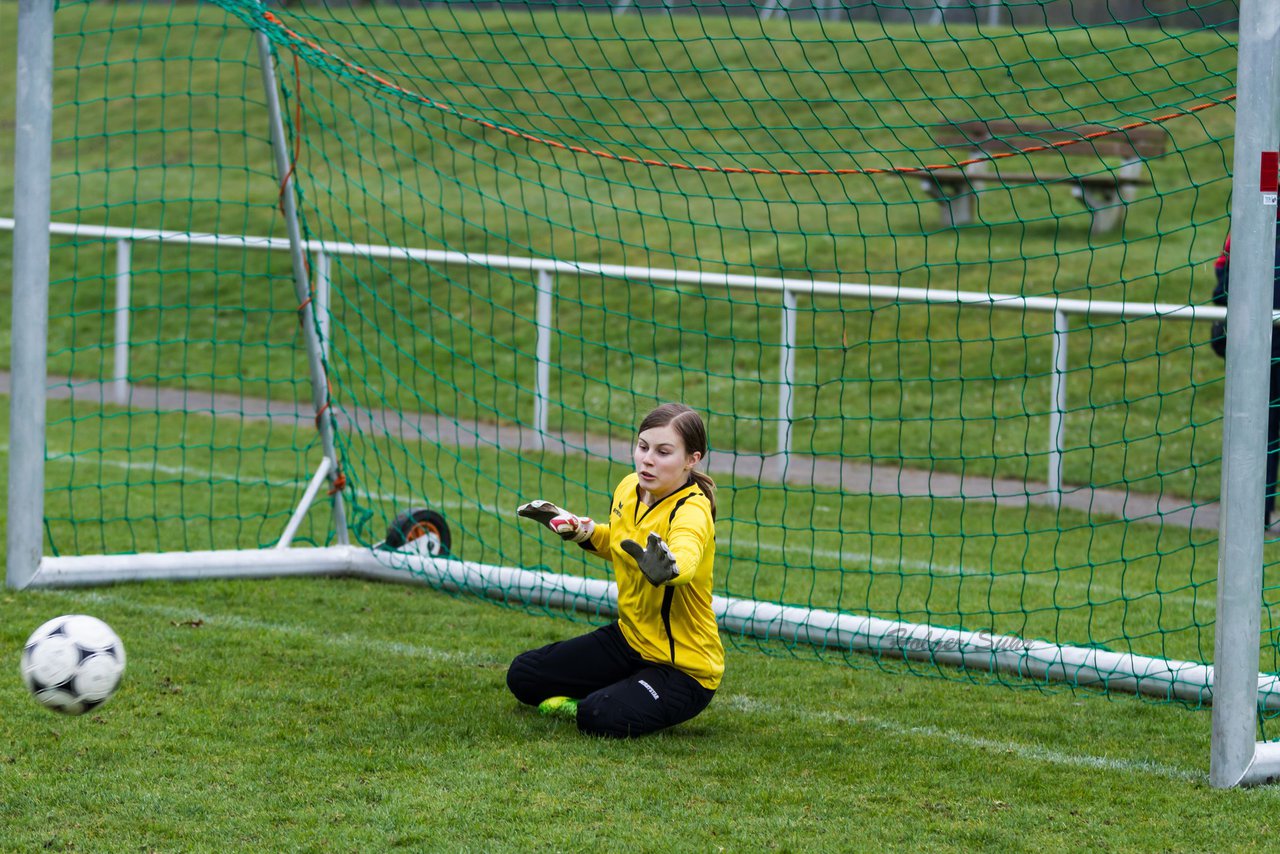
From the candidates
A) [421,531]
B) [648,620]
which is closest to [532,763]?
[648,620]

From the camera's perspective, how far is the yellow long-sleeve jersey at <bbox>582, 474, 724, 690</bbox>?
14.4 ft

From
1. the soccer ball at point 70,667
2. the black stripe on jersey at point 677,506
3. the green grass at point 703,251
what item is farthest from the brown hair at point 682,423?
the green grass at point 703,251

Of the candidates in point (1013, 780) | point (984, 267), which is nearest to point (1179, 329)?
point (984, 267)

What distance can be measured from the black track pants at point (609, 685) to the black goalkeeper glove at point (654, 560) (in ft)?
1.89

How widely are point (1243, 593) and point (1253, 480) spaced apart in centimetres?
29

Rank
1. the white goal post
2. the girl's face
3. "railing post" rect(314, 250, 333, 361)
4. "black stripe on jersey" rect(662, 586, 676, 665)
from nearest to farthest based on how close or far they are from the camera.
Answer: the white goal post < the girl's face < "black stripe on jersey" rect(662, 586, 676, 665) < "railing post" rect(314, 250, 333, 361)

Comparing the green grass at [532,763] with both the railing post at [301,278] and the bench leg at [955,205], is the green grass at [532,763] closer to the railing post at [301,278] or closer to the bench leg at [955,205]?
the railing post at [301,278]

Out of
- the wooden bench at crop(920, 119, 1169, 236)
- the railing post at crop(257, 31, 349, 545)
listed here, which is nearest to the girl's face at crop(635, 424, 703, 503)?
the railing post at crop(257, 31, 349, 545)

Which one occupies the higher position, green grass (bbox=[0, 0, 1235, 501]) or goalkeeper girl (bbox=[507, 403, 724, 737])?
Answer: green grass (bbox=[0, 0, 1235, 501])

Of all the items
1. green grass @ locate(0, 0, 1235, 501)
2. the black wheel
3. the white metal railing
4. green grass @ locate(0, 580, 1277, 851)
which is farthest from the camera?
green grass @ locate(0, 0, 1235, 501)

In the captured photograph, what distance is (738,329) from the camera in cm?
1291

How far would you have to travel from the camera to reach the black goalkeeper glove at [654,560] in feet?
12.8

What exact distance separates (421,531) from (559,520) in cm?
234

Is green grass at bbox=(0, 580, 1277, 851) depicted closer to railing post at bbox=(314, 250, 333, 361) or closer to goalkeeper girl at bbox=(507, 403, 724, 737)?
goalkeeper girl at bbox=(507, 403, 724, 737)
